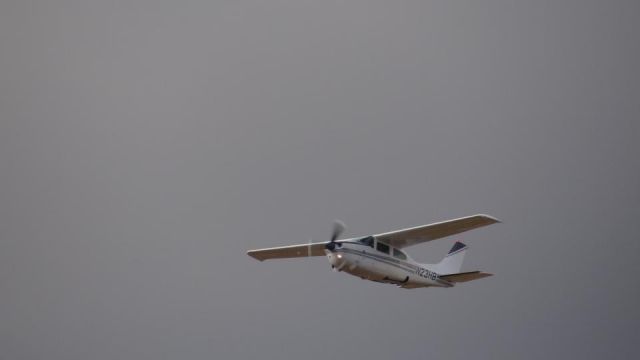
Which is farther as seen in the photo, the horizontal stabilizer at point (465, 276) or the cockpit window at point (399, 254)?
the cockpit window at point (399, 254)

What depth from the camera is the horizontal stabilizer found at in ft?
121

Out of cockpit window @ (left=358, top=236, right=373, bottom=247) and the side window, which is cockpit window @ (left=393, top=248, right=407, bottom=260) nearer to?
the side window

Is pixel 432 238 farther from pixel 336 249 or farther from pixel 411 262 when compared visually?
pixel 336 249

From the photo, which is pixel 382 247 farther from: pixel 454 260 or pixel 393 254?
pixel 454 260

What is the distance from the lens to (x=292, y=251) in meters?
40.6

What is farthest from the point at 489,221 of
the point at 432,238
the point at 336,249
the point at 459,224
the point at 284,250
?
the point at 284,250

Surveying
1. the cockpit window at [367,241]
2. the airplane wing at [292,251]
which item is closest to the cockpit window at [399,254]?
the cockpit window at [367,241]

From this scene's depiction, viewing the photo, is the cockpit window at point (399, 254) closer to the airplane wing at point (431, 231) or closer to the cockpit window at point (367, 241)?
the airplane wing at point (431, 231)

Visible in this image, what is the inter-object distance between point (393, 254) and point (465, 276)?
364cm

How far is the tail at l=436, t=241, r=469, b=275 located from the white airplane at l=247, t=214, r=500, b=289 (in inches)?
69.9

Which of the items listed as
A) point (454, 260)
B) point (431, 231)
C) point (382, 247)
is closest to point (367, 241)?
point (382, 247)

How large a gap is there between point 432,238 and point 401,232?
1550mm

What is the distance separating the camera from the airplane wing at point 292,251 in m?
39.0

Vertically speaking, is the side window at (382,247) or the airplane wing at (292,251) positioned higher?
the airplane wing at (292,251)
